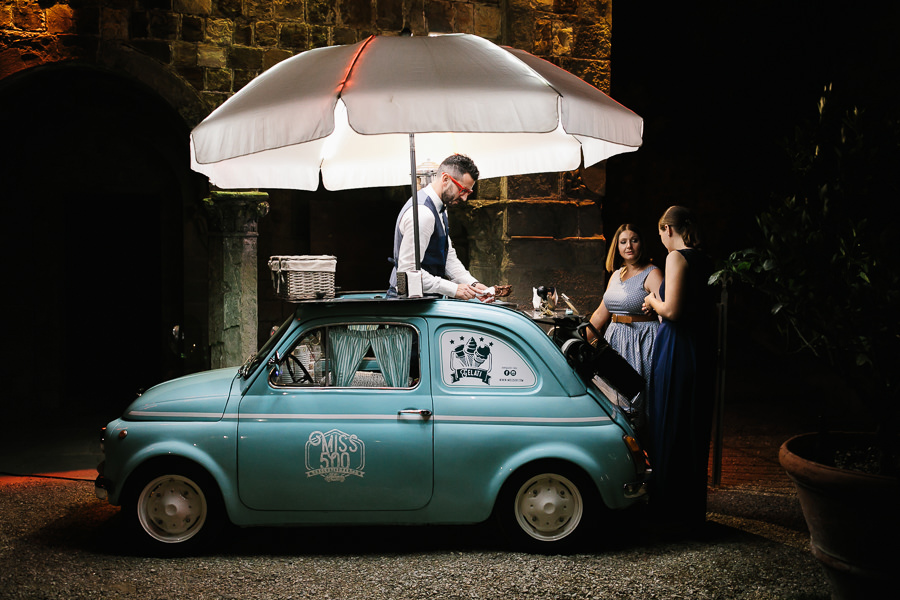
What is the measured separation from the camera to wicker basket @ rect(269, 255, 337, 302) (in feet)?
15.0

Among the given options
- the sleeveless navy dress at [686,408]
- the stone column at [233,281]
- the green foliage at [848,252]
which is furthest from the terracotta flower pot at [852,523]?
the stone column at [233,281]

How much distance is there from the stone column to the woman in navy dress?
423 centimetres

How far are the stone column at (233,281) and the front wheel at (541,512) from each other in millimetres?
4033

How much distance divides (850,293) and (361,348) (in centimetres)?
258

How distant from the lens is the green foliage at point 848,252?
3.57m

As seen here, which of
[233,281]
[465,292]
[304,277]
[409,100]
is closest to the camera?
[409,100]

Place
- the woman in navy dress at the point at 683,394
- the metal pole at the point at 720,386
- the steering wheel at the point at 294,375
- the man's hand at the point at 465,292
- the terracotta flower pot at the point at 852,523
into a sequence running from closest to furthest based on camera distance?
1. the terracotta flower pot at the point at 852,523
2. the steering wheel at the point at 294,375
3. the man's hand at the point at 465,292
4. the woman in navy dress at the point at 683,394
5. the metal pole at the point at 720,386

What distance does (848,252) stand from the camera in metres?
3.61

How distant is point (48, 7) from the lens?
272 inches

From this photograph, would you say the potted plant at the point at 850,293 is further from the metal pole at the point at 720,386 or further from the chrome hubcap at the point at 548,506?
the metal pole at the point at 720,386

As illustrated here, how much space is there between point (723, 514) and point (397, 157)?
3.68 m

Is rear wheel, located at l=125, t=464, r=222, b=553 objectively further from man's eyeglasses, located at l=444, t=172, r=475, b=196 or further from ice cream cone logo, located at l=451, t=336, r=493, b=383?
man's eyeglasses, located at l=444, t=172, r=475, b=196

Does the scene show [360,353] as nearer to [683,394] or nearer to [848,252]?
[683,394]

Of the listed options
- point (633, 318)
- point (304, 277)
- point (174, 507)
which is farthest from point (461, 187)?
point (174, 507)
